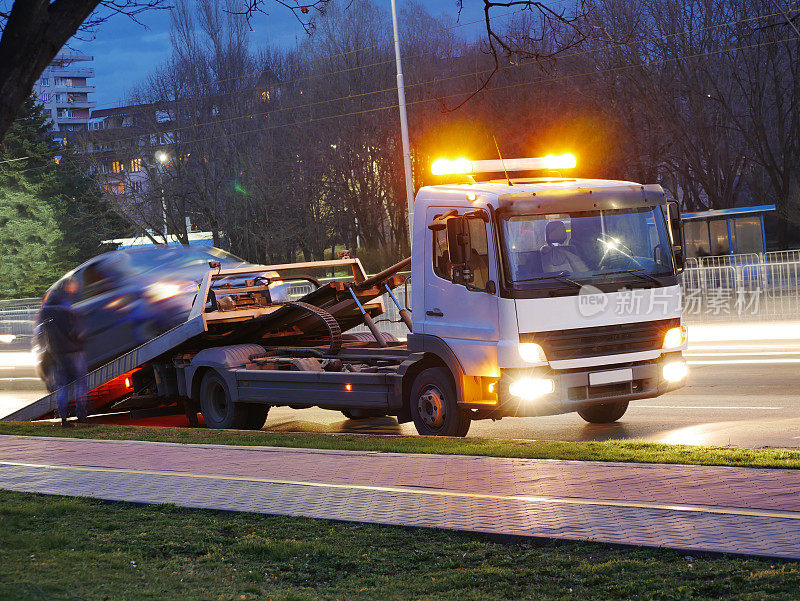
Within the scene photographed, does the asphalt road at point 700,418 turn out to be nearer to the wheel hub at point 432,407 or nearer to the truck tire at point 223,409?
the truck tire at point 223,409

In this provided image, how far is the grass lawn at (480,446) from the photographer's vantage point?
27.9ft

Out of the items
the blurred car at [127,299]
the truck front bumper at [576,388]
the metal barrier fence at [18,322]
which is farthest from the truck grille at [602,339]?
the metal barrier fence at [18,322]

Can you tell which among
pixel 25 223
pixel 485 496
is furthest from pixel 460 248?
pixel 25 223

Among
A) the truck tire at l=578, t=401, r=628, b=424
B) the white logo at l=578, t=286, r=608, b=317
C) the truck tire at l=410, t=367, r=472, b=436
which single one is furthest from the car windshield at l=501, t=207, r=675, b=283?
the truck tire at l=578, t=401, r=628, b=424

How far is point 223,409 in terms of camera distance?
13.6 metres

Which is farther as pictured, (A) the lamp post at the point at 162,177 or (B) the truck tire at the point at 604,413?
(A) the lamp post at the point at 162,177

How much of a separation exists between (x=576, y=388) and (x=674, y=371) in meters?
1.17

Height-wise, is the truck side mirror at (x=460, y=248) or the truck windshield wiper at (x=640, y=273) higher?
the truck side mirror at (x=460, y=248)

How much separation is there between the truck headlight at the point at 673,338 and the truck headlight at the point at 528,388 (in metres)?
1.48

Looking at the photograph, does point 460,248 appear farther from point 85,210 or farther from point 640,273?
point 85,210

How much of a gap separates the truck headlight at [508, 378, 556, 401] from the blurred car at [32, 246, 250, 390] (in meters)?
5.83

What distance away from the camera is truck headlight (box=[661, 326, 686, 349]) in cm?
1063

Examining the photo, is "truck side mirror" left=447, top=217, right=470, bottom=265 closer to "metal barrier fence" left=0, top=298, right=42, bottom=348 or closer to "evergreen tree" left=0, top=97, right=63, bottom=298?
"metal barrier fence" left=0, top=298, right=42, bottom=348

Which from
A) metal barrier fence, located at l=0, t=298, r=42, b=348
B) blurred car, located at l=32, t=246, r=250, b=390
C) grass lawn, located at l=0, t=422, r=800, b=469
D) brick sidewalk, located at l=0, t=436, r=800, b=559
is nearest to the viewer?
brick sidewalk, located at l=0, t=436, r=800, b=559
